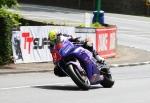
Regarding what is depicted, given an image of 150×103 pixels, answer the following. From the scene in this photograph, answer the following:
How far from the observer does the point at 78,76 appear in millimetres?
15086

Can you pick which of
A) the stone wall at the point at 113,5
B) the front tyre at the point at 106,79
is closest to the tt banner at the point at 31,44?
the front tyre at the point at 106,79

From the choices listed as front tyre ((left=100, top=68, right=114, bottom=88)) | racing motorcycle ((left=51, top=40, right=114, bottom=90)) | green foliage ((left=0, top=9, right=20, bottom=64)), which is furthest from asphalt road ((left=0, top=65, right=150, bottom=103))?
green foliage ((left=0, top=9, right=20, bottom=64))

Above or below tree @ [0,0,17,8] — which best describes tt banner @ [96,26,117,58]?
below

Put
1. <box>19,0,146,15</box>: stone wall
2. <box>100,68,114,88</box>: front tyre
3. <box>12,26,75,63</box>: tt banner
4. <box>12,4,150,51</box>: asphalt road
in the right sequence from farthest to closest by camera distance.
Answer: <box>19,0,146,15</box>: stone wall < <box>12,4,150,51</box>: asphalt road < <box>12,26,75,63</box>: tt banner < <box>100,68,114,88</box>: front tyre

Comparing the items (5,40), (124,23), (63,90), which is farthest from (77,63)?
(124,23)

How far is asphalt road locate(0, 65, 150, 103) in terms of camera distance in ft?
44.3

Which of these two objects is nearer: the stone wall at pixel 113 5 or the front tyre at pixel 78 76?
the front tyre at pixel 78 76

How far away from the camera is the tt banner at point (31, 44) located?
2248 centimetres

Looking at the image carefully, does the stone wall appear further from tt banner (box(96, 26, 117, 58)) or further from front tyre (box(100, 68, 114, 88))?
front tyre (box(100, 68, 114, 88))

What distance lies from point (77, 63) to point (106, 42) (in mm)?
11255

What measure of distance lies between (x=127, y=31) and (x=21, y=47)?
20139 millimetres

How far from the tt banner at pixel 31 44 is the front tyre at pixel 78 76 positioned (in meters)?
7.36

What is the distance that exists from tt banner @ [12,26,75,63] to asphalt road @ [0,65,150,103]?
8.86 ft

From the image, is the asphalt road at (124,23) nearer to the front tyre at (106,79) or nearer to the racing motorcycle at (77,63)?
the front tyre at (106,79)
